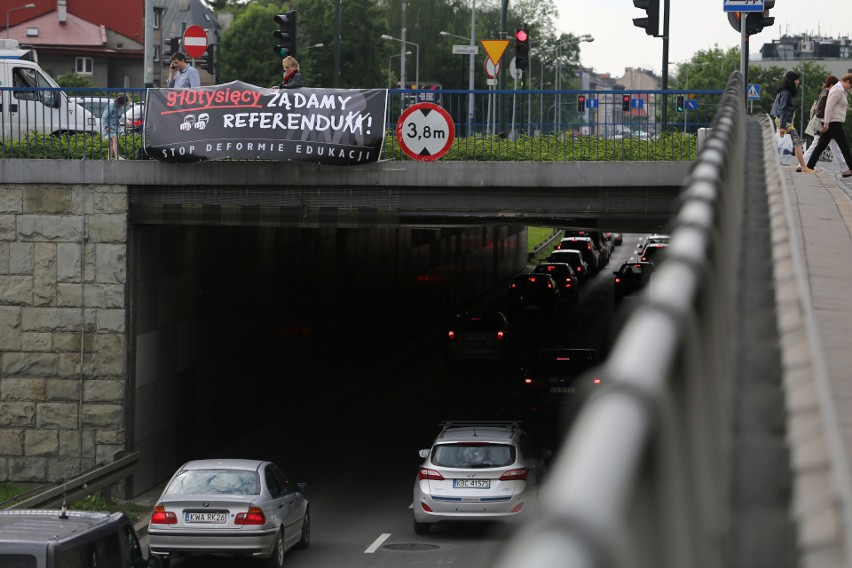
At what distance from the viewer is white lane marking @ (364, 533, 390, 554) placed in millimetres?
18766

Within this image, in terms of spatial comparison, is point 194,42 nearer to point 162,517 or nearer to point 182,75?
point 182,75

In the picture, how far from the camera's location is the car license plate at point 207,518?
17484mm

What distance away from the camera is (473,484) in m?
19.5

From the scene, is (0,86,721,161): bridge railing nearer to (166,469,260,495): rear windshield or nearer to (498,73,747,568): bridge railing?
(166,469,260,495): rear windshield

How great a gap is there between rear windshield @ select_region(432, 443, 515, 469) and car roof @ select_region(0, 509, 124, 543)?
298 inches

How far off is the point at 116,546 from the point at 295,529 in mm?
6207

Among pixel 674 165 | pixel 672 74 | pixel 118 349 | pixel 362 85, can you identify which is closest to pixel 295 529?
pixel 118 349

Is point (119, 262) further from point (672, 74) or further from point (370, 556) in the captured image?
point (672, 74)

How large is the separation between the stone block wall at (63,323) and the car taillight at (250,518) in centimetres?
444

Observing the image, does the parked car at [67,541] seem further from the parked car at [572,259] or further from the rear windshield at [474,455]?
the parked car at [572,259]

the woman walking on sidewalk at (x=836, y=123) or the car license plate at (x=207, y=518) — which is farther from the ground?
the woman walking on sidewalk at (x=836, y=123)

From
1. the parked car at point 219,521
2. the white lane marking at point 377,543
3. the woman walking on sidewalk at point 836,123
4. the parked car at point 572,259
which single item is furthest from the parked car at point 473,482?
the parked car at point 572,259

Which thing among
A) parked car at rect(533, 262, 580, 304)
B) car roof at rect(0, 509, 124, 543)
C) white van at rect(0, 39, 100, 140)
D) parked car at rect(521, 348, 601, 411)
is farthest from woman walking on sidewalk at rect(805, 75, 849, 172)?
parked car at rect(533, 262, 580, 304)

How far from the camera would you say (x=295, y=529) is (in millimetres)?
18625
